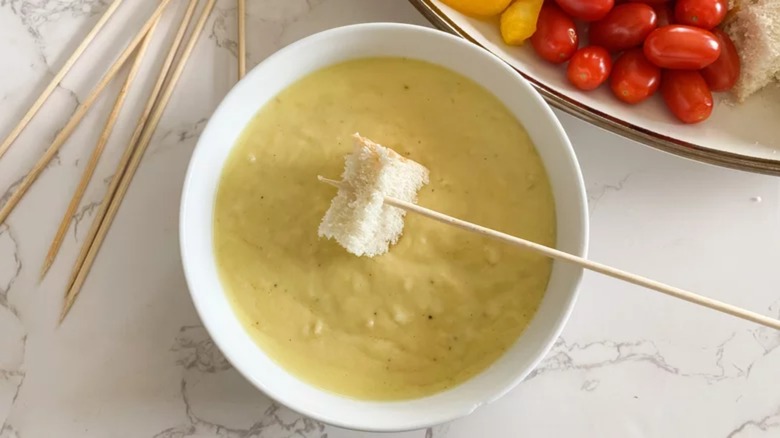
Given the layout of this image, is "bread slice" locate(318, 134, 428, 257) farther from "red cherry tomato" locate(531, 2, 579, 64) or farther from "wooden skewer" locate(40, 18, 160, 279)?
"wooden skewer" locate(40, 18, 160, 279)

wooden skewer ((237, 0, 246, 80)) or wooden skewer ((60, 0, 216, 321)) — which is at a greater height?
wooden skewer ((237, 0, 246, 80))

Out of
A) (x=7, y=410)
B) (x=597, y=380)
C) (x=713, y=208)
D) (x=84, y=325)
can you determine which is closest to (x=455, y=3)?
(x=713, y=208)

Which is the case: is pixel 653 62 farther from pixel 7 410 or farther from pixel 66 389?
pixel 7 410

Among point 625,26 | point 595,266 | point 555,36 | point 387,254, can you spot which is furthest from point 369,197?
point 625,26

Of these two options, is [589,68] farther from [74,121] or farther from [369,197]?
[74,121]

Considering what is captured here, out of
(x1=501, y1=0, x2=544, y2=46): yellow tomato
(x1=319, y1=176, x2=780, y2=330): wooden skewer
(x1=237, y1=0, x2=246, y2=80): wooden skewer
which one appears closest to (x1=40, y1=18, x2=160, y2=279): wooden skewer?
(x1=237, y1=0, x2=246, y2=80): wooden skewer

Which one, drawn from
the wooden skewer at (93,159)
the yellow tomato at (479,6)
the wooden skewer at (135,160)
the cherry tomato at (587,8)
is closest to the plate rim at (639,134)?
the yellow tomato at (479,6)
